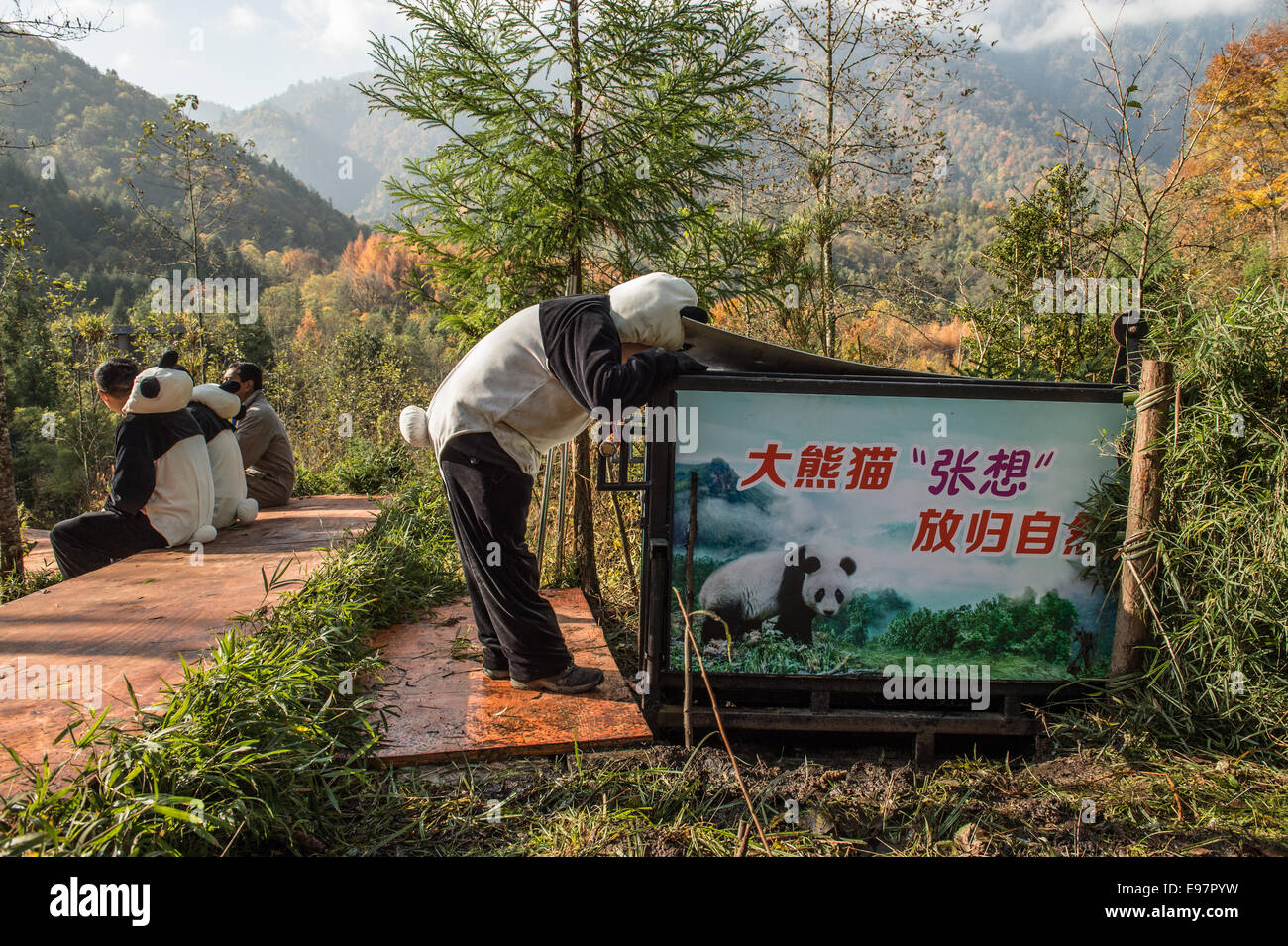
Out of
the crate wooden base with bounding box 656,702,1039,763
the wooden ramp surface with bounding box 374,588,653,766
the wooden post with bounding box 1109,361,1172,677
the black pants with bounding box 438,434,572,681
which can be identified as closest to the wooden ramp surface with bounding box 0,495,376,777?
the wooden ramp surface with bounding box 374,588,653,766

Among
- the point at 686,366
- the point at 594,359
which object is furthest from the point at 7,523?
the point at 686,366

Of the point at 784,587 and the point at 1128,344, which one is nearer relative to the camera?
the point at 784,587

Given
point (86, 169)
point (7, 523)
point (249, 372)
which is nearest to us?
point (7, 523)

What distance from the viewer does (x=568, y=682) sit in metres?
3.46

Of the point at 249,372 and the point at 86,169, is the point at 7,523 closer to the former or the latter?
the point at 249,372

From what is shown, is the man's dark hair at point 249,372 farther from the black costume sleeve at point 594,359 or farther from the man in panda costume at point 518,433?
the black costume sleeve at point 594,359

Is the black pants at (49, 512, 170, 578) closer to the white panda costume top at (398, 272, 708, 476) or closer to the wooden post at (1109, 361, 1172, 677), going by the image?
the white panda costume top at (398, 272, 708, 476)

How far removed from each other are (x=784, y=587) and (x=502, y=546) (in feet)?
4.14

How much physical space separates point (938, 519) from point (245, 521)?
5333mm

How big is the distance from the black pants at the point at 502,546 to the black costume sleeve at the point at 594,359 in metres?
0.50
